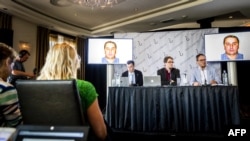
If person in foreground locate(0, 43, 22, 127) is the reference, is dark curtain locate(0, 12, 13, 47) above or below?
above

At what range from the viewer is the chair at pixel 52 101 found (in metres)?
1.04

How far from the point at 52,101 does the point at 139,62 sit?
15.0 ft

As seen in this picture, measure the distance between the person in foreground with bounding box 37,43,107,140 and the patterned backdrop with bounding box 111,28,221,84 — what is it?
4216 mm

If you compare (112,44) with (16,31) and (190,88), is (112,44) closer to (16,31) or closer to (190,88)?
(16,31)

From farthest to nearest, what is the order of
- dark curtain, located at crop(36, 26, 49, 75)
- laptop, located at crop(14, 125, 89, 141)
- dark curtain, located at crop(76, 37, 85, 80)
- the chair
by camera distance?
dark curtain, located at crop(76, 37, 85, 80)
dark curtain, located at crop(36, 26, 49, 75)
the chair
laptop, located at crop(14, 125, 89, 141)

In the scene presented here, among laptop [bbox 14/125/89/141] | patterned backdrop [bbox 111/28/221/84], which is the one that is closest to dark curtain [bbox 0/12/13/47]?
patterned backdrop [bbox 111/28/221/84]

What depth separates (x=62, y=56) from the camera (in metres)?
1.26

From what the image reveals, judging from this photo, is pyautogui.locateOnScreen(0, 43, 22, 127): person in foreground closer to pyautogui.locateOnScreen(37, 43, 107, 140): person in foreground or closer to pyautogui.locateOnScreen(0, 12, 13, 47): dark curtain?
pyautogui.locateOnScreen(37, 43, 107, 140): person in foreground

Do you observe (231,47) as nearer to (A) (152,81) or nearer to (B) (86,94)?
(A) (152,81)

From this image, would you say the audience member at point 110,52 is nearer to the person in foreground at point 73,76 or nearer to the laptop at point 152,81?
the laptop at point 152,81

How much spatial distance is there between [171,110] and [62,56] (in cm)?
229

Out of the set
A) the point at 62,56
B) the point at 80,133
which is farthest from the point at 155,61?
the point at 80,133

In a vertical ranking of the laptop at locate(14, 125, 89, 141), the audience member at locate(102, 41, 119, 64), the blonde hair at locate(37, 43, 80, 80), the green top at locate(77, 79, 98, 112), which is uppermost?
the audience member at locate(102, 41, 119, 64)

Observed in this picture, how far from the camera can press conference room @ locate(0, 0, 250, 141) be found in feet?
3.65
